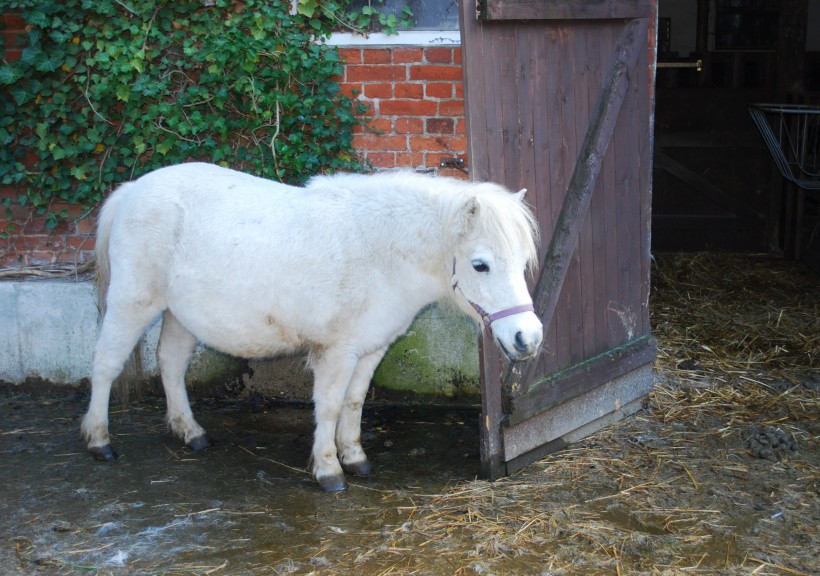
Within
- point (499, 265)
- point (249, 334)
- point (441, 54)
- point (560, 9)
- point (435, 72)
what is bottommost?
point (249, 334)

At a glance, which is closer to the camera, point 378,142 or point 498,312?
point 498,312

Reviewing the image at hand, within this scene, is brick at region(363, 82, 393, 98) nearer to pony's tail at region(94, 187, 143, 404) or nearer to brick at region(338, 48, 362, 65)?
brick at region(338, 48, 362, 65)

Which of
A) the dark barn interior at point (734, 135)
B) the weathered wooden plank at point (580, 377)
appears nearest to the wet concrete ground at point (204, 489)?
the weathered wooden plank at point (580, 377)

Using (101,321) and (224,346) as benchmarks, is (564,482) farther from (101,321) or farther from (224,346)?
(101,321)

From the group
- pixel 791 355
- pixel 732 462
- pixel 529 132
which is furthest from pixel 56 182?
pixel 791 355

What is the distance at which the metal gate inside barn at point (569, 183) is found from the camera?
4121 mm

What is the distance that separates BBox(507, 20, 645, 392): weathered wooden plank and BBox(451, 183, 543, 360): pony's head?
2.09ft

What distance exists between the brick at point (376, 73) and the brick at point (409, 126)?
0.26m

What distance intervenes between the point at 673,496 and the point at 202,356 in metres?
3.11

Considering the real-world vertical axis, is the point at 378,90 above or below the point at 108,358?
above

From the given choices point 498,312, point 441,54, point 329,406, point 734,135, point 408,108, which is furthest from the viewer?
point 734,135

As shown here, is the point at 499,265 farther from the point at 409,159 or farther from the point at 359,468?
the point at 409,159

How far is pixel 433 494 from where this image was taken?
13.7ft

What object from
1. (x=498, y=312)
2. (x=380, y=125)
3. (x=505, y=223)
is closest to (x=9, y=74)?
(x=380, y=125)
